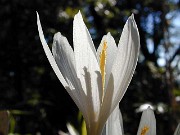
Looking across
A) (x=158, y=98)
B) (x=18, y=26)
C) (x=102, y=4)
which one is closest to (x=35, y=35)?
(x=18, y=26)

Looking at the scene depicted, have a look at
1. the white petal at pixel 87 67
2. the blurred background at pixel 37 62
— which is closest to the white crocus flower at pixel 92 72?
the white petal at pixel 87 67

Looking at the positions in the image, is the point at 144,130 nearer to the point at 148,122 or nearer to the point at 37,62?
the point at 148,122

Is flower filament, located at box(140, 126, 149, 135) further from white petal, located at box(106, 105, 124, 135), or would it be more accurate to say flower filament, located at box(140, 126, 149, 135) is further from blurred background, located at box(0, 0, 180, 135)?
blurred background, located at box(0, 0, 180, 135)

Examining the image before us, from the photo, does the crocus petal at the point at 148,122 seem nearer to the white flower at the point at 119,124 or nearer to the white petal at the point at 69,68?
the white flower at the point at 119,124

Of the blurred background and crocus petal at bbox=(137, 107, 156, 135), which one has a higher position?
the blurred background

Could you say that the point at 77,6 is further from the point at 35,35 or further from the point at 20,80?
the point at 20,80

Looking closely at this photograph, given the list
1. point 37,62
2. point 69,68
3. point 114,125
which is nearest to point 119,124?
point 114,125

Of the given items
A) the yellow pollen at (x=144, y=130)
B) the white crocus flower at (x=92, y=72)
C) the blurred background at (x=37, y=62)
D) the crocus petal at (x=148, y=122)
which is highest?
the blurred background at (x=37, y=62)

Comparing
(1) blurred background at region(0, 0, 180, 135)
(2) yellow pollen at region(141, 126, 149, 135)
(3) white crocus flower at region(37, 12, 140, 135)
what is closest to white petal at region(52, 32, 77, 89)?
(3) white crocus flower at region(37, 12, 140, 135)
